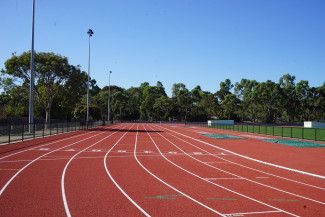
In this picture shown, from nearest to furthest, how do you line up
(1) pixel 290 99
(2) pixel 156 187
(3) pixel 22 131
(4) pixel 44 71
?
(2) pixel 156 187
(3) pixel 22 131
(4) pixel 44 71
(1) pixel 290 99

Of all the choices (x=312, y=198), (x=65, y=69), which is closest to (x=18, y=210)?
(x=312, y=198)

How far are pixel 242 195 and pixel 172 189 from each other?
6.19ft

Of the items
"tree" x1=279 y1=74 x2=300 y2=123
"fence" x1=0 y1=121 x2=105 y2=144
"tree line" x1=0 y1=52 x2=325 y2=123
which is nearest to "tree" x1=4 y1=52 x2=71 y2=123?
"fence" x1=0 y1=121 x2=105 y2=144

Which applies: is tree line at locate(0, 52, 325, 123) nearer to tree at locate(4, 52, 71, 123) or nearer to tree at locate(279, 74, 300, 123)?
tree at locate(279, 74, 300, 123)

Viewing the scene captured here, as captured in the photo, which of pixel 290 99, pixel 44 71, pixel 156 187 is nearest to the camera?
pixel 156 187

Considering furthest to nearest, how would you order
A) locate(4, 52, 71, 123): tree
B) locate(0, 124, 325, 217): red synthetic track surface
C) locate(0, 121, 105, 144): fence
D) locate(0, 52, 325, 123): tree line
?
1. locate(0, 52, 325, 123): tree line
2. locate(4, 52, 71, 123): tree
3. locate(0, 121, 105, 144): fence
4. locate(0, 124, 325, 217): red synthetic track surface

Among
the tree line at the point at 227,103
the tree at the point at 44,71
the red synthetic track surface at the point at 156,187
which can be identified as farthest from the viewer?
the tree line at the point at 227,103

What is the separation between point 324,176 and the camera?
13750 mm

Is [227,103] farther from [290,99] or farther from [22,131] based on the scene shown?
[22,131]

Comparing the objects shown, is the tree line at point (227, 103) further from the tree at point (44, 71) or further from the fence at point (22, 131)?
the fence at point (22, 131)

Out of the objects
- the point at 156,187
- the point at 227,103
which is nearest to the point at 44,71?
the point at 156,187

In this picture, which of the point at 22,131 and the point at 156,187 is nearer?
the point at 156,187

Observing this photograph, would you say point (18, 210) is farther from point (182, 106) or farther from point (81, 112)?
point (182, 106)

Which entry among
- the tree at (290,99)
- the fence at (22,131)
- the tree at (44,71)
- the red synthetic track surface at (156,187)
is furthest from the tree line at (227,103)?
the red synthetic track surface at (156,187)
